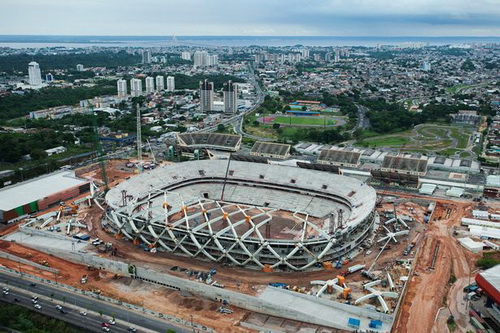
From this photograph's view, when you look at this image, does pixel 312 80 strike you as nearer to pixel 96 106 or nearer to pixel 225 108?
pixel 225 108

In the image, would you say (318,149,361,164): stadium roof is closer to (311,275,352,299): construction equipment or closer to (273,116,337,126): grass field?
(311,275,352,299): construction equipment

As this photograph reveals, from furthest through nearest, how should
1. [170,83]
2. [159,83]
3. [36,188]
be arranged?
1. [159,83]
2. [170,83]
3. [36,188]

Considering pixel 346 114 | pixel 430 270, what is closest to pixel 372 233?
pixel 430 270

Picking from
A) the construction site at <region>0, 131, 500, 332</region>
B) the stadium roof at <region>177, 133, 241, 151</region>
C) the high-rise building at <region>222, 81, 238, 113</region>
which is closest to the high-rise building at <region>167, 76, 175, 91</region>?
the high-rise building at <region>222, 81, 238, 113</region>

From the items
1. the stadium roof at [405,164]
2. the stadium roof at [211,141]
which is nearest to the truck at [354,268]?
the stadium roof at [405,164]

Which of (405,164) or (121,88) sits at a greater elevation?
(121,88)

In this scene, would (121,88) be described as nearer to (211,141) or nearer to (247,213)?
(211,141)

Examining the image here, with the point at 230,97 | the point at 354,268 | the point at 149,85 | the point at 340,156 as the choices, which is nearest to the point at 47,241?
the point at 354,268
